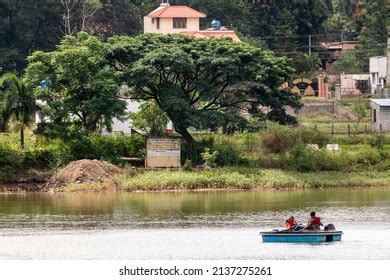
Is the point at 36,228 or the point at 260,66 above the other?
the point at 260,66

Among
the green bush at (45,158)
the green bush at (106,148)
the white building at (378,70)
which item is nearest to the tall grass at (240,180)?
the green bush at (106,148)

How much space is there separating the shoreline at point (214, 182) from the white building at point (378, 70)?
1597 inches

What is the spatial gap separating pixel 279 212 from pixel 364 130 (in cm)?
3036

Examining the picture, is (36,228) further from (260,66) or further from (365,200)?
(260,66)

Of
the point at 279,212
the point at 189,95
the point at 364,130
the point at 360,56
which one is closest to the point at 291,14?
the point at 360,56

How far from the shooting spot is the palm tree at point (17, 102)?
78.6 meters

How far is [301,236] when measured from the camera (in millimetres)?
54969

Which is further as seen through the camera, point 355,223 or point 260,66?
point 260,66

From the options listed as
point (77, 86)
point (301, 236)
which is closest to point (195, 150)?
point (77, 86)

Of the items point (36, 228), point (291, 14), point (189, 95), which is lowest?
point (36, 228)

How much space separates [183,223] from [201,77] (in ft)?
74.0

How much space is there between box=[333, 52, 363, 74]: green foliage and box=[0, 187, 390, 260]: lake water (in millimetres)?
56010

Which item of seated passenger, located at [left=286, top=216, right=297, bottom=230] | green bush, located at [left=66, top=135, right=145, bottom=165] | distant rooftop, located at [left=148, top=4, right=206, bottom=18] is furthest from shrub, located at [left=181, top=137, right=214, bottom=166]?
distant rooftop, located at [left=148, top=4, right=206, bottom=18]

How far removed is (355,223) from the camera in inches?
2393
